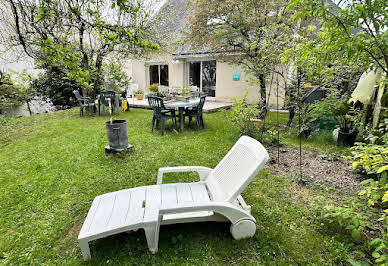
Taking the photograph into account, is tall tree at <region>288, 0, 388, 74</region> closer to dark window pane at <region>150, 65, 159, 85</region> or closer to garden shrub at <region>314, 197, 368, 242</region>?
garden shrub at <region>314, 197, 368, 242</region>

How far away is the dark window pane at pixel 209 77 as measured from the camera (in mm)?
11008

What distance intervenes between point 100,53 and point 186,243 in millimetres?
7423

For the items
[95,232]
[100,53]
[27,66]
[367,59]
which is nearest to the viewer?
[95,232]

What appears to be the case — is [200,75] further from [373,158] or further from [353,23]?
[373,158]

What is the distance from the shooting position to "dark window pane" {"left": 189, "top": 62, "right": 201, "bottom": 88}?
37.5 feet

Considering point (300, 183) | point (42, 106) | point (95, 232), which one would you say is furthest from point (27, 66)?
point (300, 183)

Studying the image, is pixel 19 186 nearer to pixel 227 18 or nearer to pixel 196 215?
pixel 196 215

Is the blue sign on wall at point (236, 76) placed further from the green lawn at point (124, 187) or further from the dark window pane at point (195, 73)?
the green lawn at point (124, 187)

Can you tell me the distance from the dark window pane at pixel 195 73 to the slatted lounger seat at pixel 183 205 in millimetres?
9473

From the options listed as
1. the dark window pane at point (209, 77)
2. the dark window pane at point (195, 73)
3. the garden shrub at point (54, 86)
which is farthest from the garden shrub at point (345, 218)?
the garden shrub at point (54, 86)

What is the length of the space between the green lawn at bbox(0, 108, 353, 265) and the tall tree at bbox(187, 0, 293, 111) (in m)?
2.54

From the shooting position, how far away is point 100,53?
757cm

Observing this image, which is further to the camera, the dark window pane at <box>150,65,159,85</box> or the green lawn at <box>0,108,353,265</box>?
the dark window pane at <box>150,65,159,85</box>

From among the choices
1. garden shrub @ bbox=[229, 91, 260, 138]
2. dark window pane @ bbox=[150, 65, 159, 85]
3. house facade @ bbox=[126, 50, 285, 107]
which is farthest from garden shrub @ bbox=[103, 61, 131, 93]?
garden shrub @ bbox=[229, 91, 260, 138]
